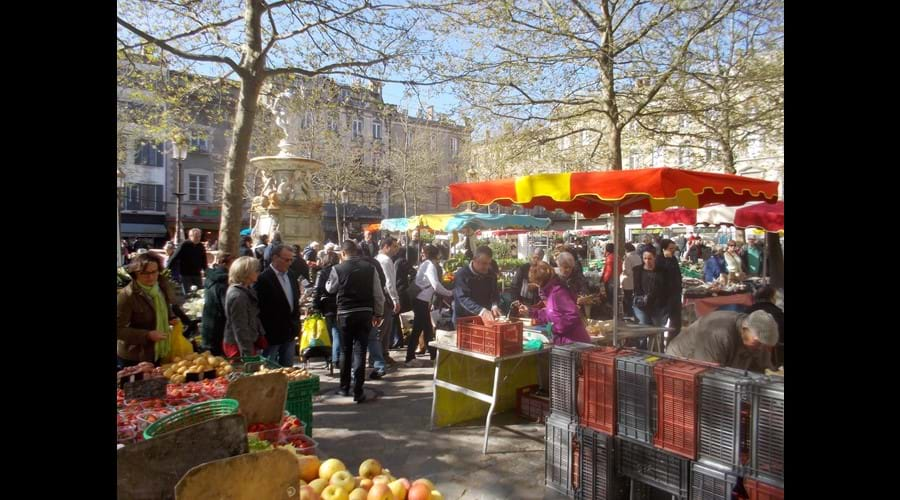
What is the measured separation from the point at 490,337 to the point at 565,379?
0.97 m

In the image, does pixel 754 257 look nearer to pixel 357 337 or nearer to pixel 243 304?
pixel 357 337

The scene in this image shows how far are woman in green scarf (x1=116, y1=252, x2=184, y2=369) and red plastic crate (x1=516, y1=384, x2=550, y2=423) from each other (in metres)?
3.39

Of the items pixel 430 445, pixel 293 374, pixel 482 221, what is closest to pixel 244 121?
pixel 293 374

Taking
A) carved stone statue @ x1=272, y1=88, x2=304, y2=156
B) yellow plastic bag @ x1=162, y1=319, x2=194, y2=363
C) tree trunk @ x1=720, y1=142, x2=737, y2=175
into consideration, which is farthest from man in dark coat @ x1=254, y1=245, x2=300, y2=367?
tree trunk @ x1=720, y1=142, x2=737, y2=175

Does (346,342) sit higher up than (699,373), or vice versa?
(699,373)

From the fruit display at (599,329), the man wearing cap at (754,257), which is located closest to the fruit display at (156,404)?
the fruit display at (599,329)

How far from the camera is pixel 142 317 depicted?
4.48m

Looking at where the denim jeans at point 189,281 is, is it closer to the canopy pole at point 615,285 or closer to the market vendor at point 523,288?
the market vendor at point 523,288

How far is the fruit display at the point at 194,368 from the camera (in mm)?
4077

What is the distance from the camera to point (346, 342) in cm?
594
